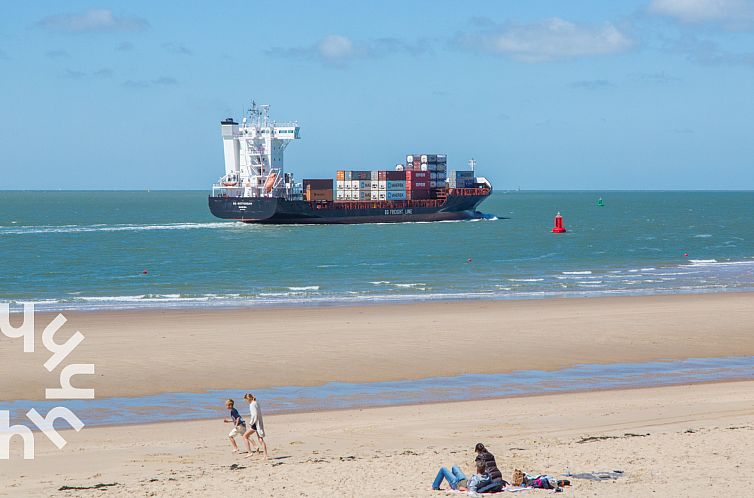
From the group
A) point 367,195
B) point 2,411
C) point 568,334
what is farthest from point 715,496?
point 367,195

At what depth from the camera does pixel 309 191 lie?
4429 inches

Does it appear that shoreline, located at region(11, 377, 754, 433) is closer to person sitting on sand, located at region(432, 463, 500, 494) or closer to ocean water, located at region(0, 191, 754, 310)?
person sitting on sand, located at region(432, 463, 500, 494)

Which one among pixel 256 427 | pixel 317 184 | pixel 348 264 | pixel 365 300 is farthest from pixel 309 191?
pixel 256 427

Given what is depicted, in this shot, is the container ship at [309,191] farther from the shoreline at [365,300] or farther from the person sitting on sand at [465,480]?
the person sitting on sand at [465,480]

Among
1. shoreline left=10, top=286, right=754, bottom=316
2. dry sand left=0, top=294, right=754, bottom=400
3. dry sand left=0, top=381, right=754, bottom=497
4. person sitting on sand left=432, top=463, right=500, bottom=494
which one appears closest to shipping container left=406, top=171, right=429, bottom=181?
shoreline left=10, top=286, right=754, bottom=316

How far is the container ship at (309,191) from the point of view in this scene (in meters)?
106

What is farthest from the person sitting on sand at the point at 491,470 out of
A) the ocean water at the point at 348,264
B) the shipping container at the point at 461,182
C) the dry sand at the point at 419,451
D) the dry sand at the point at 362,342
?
the shipping container at the point at 461,182

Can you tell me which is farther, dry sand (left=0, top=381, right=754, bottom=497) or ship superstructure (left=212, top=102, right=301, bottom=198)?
ship superstructure (left=212, top=102, right=301, bottom=198)

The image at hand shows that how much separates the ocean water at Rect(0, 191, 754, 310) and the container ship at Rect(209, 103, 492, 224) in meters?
4.41

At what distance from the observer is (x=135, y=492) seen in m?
13.5

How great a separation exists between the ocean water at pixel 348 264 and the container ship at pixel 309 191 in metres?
4.41

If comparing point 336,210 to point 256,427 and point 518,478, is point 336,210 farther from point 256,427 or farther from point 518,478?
point 518,478

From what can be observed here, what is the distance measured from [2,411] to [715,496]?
44.2 feet

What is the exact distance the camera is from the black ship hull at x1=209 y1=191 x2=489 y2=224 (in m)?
105
